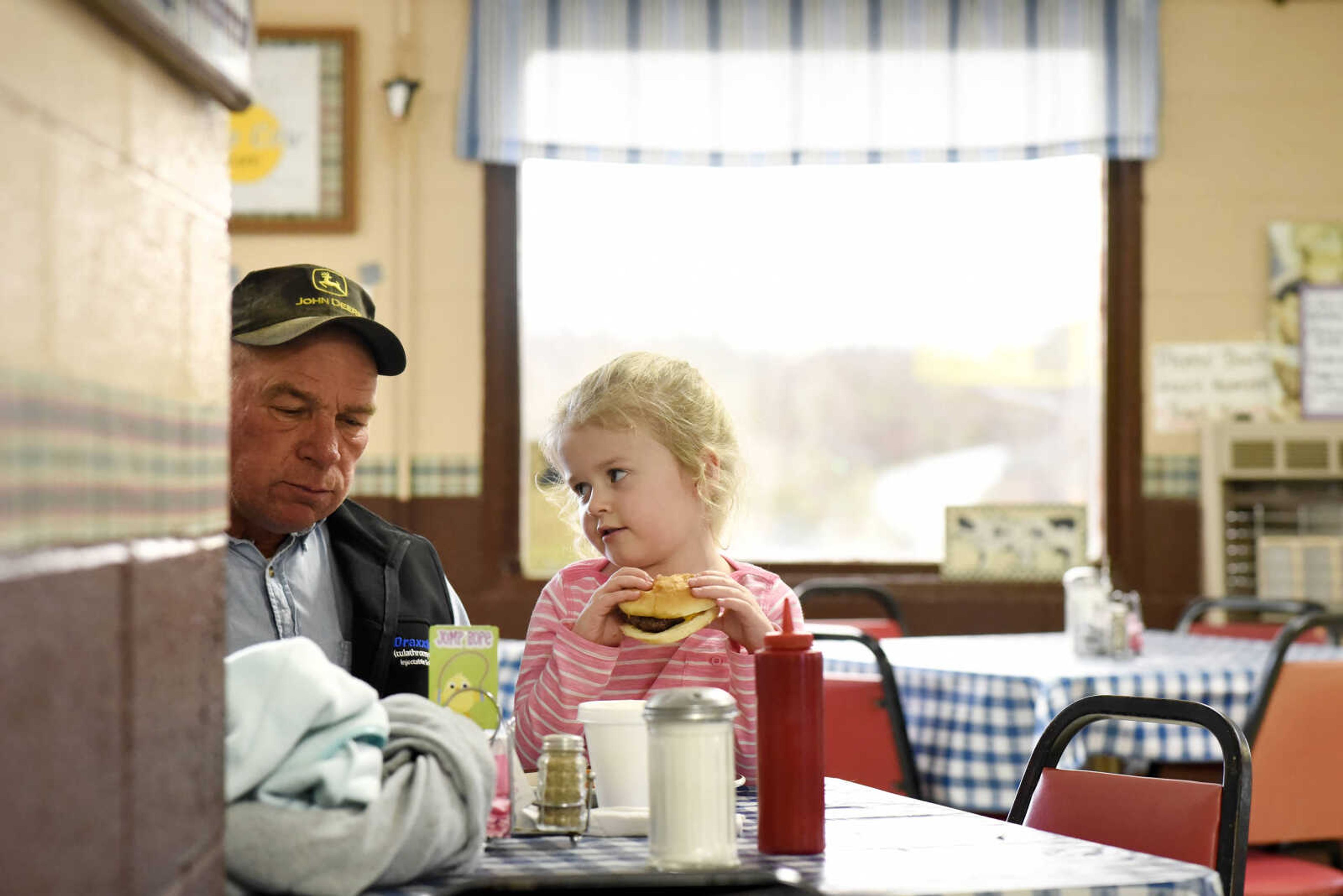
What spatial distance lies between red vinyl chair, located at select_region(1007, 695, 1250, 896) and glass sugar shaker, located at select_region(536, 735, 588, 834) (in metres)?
0.59

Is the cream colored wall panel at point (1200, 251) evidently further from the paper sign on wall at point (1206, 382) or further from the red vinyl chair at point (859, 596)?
the red vinyl chair at point (859, 596)

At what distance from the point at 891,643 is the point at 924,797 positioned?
0.81 m

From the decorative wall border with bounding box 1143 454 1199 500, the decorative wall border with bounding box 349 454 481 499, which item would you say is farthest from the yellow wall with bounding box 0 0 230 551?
the decorative wall border with bounding box 1143 454 1199 500

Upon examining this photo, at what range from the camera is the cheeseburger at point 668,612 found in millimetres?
1778

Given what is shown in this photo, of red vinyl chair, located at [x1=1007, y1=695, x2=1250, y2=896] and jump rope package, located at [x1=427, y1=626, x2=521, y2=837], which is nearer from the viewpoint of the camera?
jump rope package, located at [x1=427, y1=626, x2=521, y2=837]

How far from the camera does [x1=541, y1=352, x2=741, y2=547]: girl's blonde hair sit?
2.05 metres

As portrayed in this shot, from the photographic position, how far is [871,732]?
301cm

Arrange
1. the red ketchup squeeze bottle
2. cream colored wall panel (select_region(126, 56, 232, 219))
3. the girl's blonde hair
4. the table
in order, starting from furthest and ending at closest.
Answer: the girl's blonde hair → the red ketchup squeeze bottle → the table → cream colored wall panel (select_region(126, 56, 232, 219))

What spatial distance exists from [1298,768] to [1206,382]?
2.77 meters

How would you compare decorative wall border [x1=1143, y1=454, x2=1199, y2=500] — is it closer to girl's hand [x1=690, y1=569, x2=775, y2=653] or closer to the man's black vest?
the man's black vest

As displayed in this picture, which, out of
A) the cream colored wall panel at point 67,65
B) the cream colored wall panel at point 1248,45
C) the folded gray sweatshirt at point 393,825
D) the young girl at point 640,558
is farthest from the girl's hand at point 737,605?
the cream colored wall panel at point 1248,45

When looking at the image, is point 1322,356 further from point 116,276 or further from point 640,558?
point 116,276

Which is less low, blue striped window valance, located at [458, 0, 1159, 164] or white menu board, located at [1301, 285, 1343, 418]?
blue striped window valance, located at [458, 0, 1159, 164]

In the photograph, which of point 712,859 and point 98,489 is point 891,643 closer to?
point 712,859
